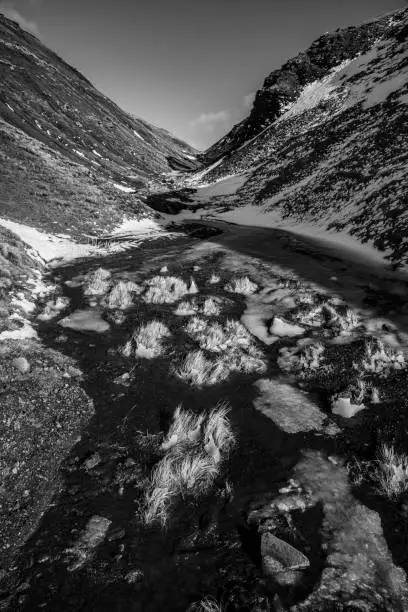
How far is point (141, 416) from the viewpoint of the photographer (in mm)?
6215

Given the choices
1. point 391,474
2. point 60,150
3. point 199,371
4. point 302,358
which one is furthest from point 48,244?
point 60,150

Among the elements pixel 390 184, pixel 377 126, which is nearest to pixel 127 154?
pixel 377 126

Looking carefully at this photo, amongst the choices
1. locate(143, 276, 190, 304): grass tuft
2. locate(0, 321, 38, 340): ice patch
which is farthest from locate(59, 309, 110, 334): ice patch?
locate(143, 276, 190, 304): grass tuft

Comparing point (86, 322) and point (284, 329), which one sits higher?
point (284, 329)

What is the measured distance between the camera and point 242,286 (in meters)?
12.8

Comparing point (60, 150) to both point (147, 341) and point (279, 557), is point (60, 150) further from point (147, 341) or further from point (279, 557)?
point (279, 557)

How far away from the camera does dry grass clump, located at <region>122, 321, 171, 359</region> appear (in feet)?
27.1

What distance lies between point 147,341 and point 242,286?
5197 millimetres

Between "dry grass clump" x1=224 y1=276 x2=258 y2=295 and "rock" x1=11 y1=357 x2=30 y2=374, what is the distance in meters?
7.39

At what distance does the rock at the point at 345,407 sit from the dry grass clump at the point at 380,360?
1.34 m

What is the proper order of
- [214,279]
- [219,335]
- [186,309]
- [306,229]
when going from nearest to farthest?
[219,335]
[186,309]
[214,279]
[306,229]

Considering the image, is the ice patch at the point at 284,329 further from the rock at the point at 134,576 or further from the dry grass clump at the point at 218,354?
the rock at the point at 134,576

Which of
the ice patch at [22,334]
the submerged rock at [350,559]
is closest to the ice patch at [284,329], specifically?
the submerged rock at [350,559]

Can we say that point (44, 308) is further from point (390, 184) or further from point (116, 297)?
point (390, 184)
